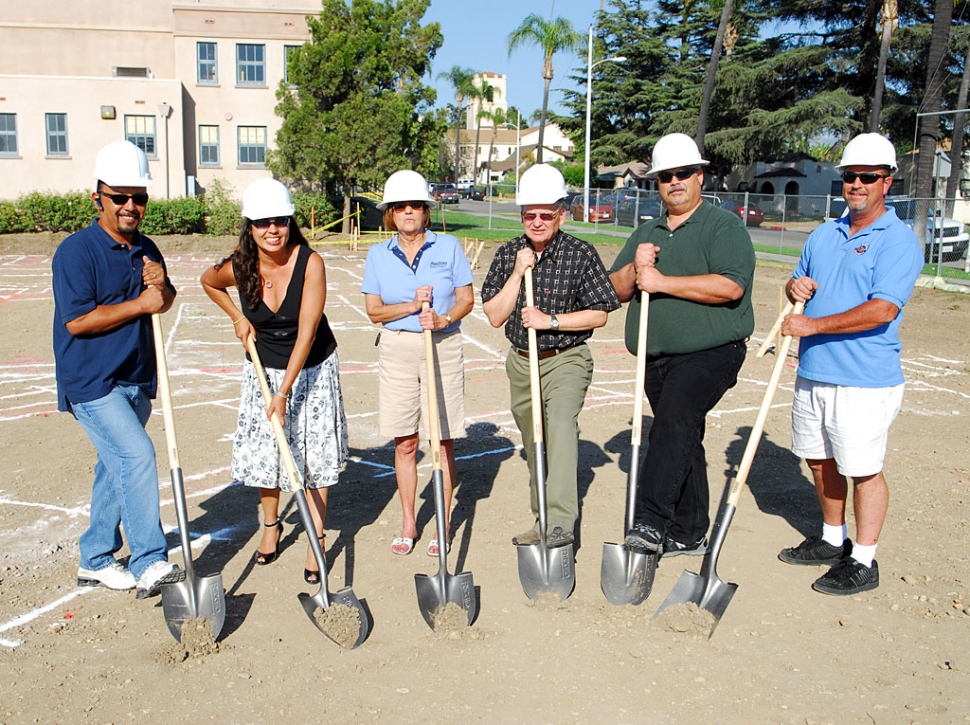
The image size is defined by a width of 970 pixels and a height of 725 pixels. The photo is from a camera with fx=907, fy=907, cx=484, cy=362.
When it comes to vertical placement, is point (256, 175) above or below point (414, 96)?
below

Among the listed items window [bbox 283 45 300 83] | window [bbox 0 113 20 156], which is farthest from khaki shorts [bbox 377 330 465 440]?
window [bbox 0 113 20 156]

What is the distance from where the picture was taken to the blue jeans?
436 cm

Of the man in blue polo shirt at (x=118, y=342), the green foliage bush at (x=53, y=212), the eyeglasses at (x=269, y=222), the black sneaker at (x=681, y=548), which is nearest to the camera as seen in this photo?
the man in blue polo shirt at (x=118, y=342)

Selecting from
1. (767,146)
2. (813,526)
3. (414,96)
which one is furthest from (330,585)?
(767,146)

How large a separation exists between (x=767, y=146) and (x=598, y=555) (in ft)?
142

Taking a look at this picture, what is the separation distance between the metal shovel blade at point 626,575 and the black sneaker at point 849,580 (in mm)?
926

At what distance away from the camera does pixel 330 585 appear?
15.7ft

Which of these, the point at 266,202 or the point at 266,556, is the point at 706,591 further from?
the point at 266,202

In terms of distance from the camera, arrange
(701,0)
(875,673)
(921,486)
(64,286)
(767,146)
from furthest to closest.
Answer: (701,0) < (767,146) < (921,486) < (64,286) < (875,673)

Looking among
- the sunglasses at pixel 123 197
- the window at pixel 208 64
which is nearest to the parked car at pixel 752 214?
the window at pixel 208 64

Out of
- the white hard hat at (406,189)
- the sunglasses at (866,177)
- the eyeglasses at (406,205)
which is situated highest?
the sunglasses at (866,177)

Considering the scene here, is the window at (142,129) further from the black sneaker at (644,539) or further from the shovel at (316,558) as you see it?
the black sneaker at (644,539)

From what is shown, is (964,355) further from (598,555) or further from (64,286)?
(64,286)

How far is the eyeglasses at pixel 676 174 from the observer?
15.6 feet
